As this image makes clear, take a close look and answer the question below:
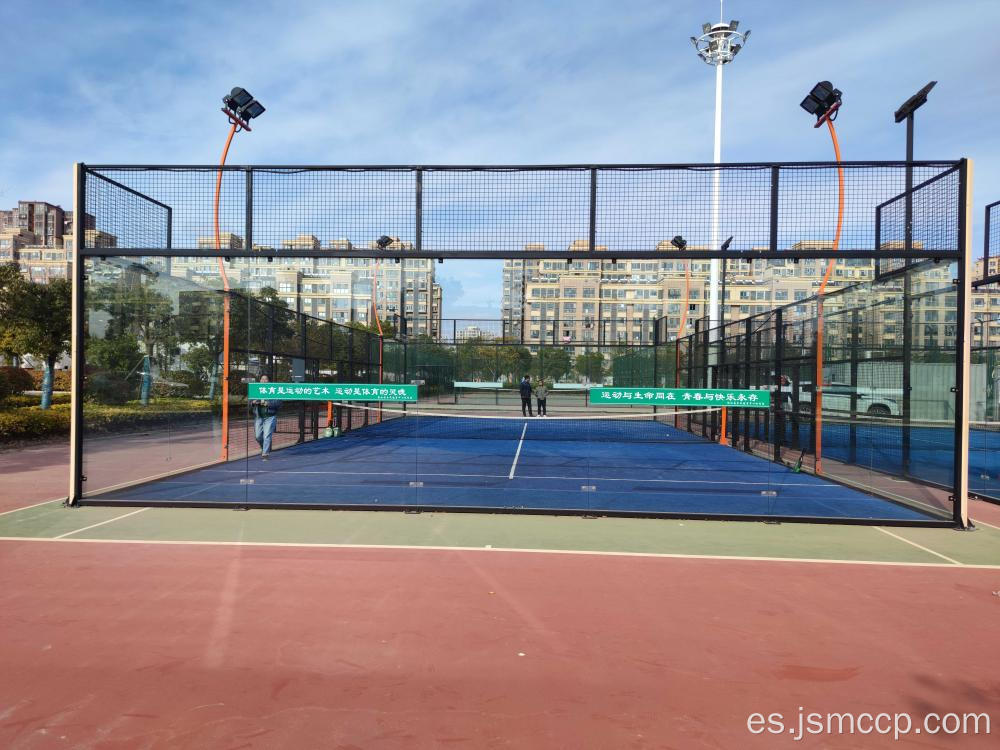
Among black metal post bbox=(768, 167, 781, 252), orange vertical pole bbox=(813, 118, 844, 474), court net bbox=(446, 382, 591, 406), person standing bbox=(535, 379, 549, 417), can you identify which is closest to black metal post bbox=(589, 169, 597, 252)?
black metal post bbox=(768, 167, 781, 252)

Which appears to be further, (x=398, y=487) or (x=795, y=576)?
(x=398, y=487)

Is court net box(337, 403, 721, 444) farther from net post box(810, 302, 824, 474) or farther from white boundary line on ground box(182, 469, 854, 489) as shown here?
white boundary line on ground box(182, 469, 854, 489)

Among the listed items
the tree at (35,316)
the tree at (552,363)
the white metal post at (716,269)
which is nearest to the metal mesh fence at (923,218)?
the white metal post at (716,269)

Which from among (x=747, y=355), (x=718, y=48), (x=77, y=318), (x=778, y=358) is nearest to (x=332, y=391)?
(x=77, y=318)

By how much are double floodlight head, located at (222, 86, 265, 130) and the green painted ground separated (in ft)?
20.9

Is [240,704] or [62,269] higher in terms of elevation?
[62,269]

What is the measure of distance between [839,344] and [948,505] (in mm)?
4412

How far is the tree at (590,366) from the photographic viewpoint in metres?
25.4

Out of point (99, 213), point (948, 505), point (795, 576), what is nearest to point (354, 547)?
point (795, 576)

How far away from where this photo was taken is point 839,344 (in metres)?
12.4

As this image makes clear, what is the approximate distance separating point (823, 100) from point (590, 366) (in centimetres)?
1691

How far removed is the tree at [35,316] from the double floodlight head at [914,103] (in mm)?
22657

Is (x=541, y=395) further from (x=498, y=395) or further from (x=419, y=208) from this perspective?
(x=419, y=208)

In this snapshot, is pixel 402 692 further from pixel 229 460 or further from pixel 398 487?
pixel 229 460
